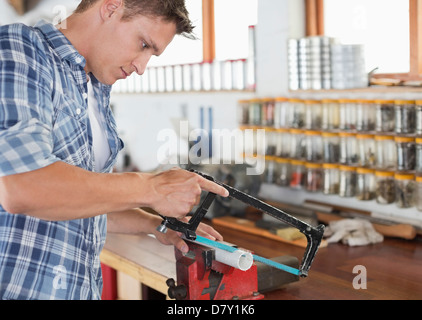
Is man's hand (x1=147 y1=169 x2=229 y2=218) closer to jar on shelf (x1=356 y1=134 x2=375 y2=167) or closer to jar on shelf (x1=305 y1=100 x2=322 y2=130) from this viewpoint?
jar on shelf (x1=356 y1=134 x2=375 y2=167)

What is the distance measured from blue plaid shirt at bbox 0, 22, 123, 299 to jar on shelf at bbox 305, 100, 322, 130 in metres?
1.92

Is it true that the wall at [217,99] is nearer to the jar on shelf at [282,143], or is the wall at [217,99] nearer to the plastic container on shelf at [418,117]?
the jar on shelf at [282,143]

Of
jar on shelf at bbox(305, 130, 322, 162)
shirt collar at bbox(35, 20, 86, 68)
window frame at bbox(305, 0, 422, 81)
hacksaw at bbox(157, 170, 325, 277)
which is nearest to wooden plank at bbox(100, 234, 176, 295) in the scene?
hacksaw at bbox(157, 170, 325, 277)

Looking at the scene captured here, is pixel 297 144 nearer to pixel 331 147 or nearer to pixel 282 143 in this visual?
pixel 282 143

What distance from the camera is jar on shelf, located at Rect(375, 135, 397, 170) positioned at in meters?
2.64

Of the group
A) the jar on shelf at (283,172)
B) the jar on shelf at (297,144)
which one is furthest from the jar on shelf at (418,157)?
the jar on shelf at (283,172)

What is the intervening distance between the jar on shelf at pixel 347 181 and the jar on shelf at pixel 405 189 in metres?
0.27

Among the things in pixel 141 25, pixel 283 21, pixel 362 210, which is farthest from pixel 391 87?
pixel 141 25

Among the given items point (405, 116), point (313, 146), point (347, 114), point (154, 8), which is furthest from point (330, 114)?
point (154, 8)

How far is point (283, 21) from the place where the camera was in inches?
128

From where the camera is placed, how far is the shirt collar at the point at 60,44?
120 cm

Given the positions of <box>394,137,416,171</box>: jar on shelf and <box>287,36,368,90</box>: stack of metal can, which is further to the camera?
<box>287,36,368,90</box>: stack of metal can

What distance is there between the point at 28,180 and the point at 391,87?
2.07 metres

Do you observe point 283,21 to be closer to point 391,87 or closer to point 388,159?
point 391,87
